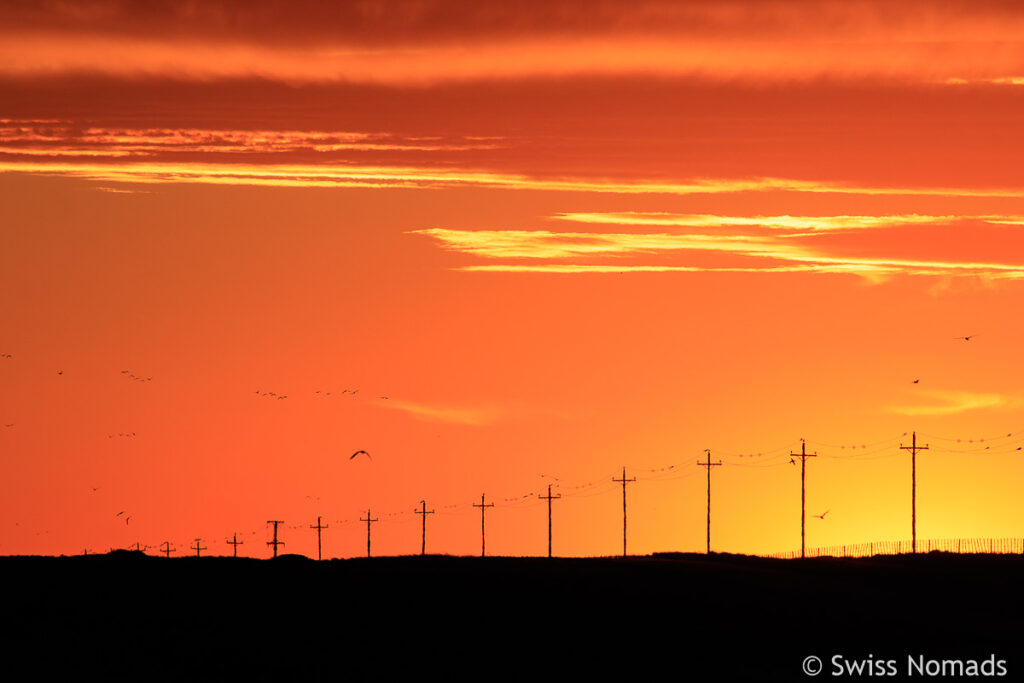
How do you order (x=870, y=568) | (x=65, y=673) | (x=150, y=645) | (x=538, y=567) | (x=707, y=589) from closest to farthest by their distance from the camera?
(x=65, y=673) → (x=150, y=645) → (x=707, y=589) → (x=538, y=567) → (x=870, y=568)

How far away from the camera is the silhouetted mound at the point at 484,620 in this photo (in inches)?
3019

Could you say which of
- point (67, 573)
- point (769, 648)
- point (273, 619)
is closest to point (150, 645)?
point (273, 619)

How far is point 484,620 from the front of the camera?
88250mm

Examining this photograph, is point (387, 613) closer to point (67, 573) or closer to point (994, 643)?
point (67, 573)

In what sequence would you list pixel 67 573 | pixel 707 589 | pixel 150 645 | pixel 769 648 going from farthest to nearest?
1. pixel 707 589
2. pixel 67 573
3. pixel 769 648
4. pixel 150 645

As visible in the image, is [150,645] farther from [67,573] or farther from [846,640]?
[846,640]

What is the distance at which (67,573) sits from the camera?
9731 centimetres

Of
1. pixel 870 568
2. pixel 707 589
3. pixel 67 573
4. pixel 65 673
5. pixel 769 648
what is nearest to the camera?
pixel 65 673

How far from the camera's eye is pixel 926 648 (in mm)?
84312

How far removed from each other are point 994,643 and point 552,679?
24754 mm

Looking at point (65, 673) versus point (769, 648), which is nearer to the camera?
point (65, 673)

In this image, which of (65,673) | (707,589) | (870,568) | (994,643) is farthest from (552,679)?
(870,568)

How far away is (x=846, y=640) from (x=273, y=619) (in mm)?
26469

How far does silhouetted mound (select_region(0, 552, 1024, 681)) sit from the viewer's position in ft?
252
